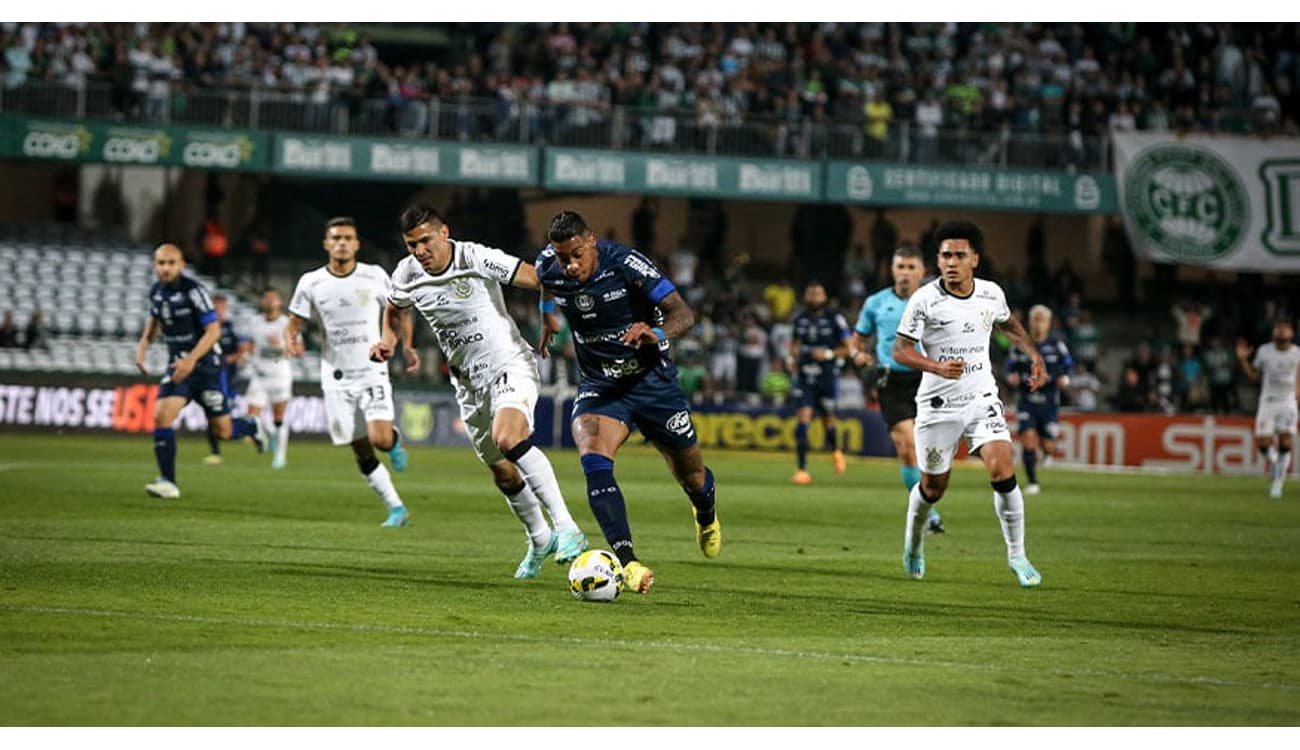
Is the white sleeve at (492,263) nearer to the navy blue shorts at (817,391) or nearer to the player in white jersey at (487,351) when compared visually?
the player in white jersey at (487,351)

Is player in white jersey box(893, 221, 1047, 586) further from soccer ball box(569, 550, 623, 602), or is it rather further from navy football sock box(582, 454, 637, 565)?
soccer ball box(569, 550, 623, 602)

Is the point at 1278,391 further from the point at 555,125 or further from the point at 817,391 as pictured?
the point at 555,125

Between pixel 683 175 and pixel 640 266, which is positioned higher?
pixel 683 175

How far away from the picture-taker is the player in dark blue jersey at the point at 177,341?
18547 mm

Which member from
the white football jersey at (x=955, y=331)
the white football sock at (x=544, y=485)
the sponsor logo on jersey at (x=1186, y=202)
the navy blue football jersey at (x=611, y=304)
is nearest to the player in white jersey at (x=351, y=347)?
the white football sock at (x=544, y=485)

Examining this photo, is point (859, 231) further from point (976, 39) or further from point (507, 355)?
point (507, 355)

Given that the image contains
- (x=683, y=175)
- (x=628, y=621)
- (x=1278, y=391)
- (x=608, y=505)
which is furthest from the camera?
(x=683, y=175)

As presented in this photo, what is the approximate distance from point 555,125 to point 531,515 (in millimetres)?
27552

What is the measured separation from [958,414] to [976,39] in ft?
106

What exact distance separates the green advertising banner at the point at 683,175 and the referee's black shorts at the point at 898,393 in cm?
2237

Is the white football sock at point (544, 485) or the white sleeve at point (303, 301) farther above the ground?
the white sleeve at point (303, 301)

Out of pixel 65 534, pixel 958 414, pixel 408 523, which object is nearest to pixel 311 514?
pixel 408 523

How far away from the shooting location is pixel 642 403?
11.7m

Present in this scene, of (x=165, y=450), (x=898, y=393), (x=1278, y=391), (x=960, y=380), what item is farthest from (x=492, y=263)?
(x=1278, y=391)
